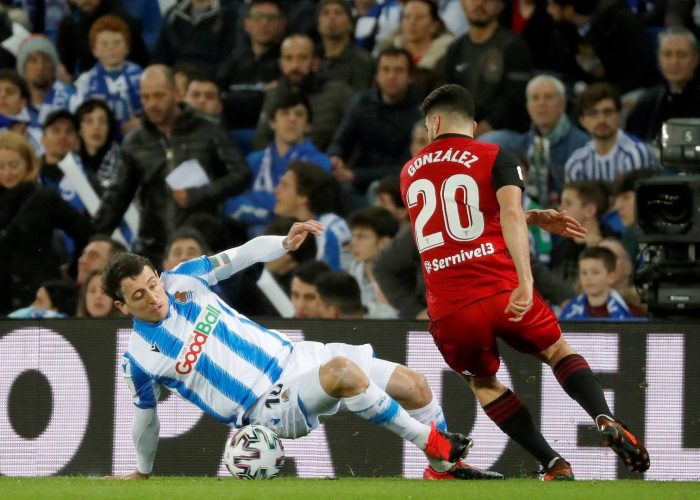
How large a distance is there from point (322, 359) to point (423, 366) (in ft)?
3.98

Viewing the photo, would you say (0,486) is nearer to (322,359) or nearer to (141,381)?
(141,381)

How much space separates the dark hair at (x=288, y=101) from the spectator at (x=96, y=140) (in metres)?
1.46

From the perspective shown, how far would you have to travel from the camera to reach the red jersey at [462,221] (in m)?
6.35

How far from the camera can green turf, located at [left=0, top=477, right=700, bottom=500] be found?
5.69 metres

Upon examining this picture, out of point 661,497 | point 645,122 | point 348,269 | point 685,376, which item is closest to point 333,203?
point 348,269

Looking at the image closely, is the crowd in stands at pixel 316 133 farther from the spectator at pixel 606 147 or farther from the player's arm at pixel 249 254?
the player's arm at pixel 249 254

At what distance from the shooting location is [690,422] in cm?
777

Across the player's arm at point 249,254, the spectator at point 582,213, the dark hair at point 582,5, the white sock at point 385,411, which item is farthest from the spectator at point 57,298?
the dark hair at point 582,5

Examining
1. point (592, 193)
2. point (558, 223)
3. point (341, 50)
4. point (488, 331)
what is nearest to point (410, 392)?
point (488, 331)

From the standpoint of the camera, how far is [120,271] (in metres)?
6.75

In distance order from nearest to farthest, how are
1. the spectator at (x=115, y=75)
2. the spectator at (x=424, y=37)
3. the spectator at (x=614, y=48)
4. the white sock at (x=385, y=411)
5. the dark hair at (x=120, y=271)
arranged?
the white sock at (x=385, y=411)
the dark hair at (x=120, y=271)
the spectator at (x=614, y=48)
the spectator at (x=424, y=37)
the spectator at (x=115, y=75)

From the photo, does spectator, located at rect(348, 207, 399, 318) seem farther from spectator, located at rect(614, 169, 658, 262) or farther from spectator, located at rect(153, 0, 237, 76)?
spectator, located at rect(153, 0, 237, 76)

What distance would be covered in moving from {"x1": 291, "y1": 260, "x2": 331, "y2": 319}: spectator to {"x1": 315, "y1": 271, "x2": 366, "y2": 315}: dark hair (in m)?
0.07

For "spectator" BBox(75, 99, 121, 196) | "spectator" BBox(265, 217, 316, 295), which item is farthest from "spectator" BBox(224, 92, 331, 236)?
"spectator" BBox(75, 99, 121, 196)
